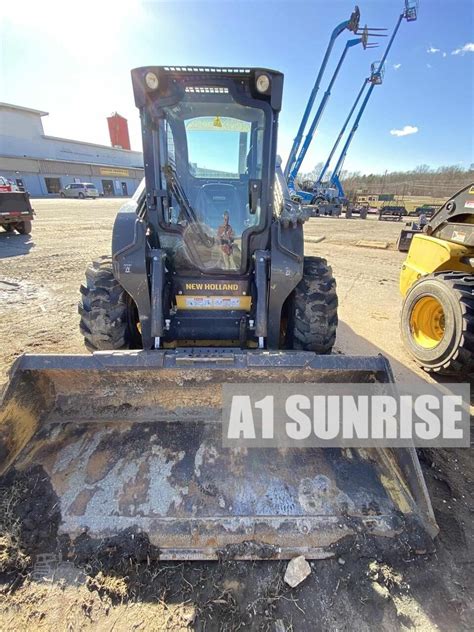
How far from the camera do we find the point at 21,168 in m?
35.6

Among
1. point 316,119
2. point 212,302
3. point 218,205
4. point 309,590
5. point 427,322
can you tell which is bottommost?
point 309,590

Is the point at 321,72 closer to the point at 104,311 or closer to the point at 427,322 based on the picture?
the point at 427,322

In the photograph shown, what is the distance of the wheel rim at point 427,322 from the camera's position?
405 centimetres

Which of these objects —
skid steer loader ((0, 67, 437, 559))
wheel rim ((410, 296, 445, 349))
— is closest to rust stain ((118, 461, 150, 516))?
skid steer loader ((0, 67, 437, 559))

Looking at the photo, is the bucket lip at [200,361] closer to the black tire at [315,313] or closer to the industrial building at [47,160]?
the black tire at [315,313]

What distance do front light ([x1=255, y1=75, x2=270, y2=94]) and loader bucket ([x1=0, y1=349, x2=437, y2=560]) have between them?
2.13 m

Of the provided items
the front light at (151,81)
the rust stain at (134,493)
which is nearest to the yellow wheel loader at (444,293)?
the rust stain at (134,493)

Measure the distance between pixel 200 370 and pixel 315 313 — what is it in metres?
1.37

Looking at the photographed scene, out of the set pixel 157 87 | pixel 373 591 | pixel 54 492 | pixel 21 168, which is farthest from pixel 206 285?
pixel 21 168

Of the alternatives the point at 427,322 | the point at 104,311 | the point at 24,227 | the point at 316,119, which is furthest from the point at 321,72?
the point at 104,311

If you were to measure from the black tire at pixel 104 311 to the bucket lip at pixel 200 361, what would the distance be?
0.75 m

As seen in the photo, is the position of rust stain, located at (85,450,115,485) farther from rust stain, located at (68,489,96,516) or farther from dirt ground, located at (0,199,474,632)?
dirt ground, located at (0,199,474,632)

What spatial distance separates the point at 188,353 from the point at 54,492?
3.93ft

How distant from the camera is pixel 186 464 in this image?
2.08m
